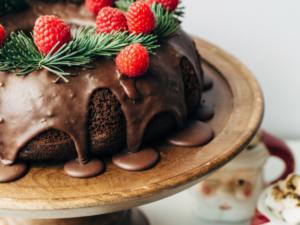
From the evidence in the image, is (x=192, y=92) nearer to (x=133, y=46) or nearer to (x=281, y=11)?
(x=133, y=46)

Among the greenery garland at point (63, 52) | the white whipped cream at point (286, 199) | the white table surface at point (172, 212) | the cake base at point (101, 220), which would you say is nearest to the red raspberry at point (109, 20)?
the greenery garland at point (63, 52)

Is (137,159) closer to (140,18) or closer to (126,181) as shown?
(126,181)

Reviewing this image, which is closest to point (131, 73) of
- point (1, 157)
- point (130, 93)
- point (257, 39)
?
point (130, 93)

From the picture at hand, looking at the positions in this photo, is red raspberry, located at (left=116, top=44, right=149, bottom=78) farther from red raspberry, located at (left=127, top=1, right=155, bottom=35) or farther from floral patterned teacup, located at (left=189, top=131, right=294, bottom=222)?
floral patterned teacup, located at (left=189, top=131, right=294, bottom=222)

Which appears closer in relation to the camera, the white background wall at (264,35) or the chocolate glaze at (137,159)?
the chocolate glaze at (137,159)

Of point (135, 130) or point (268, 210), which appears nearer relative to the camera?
point (135, 130)

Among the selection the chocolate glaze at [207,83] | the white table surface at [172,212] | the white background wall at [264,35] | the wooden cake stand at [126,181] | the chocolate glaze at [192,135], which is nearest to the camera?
the wooden cake stand at [126,181]

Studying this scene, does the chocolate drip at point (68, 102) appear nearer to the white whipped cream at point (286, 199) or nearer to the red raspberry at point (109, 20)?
the red raspberry at point (109, 20)
